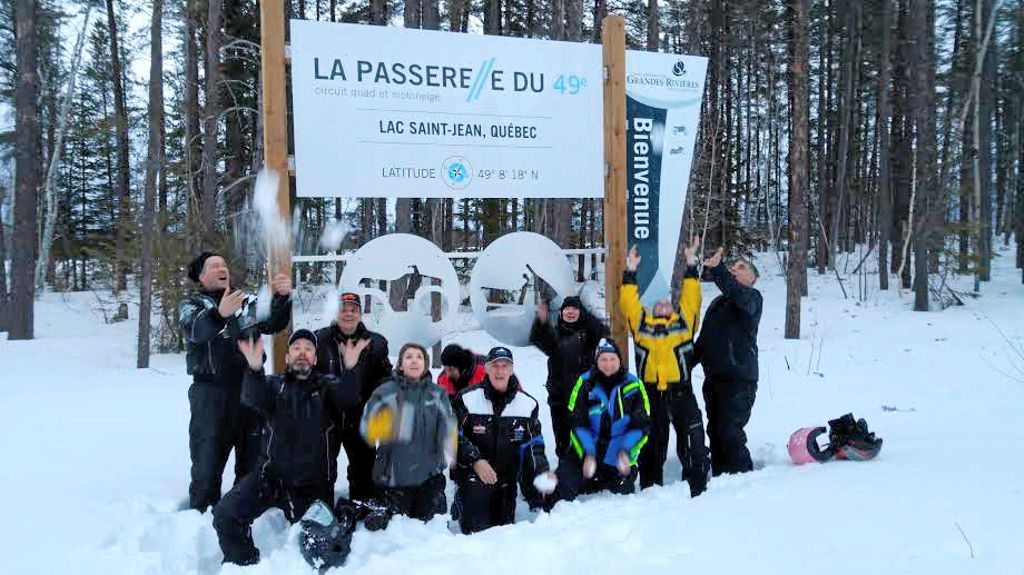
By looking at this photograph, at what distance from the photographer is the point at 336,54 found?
485cm

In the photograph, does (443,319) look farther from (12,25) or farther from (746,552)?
(12,25)

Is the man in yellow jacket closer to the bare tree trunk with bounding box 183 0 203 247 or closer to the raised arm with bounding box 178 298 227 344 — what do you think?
the raised arm with bounding box 178 298 227 344

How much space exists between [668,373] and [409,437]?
1.98 meters

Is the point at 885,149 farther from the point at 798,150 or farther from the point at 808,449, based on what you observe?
the point at 808,449

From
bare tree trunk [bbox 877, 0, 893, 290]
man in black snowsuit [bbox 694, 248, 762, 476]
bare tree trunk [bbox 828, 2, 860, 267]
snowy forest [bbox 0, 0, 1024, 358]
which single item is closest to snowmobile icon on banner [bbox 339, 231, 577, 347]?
man in black snowsuit [bbox 694, 248, 762, 476]

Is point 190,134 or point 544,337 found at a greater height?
point 190,134

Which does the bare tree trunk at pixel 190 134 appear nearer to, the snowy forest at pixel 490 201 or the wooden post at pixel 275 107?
the snowy forest at pixel 490 201

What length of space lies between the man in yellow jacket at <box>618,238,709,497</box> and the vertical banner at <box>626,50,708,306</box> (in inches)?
29.7

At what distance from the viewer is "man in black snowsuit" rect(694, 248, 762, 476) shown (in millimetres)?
5059

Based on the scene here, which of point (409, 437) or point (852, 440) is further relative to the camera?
point (852, 440)

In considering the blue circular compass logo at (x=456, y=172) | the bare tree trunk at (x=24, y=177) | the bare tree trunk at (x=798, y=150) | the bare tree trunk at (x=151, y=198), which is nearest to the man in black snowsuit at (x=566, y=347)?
the blue circular compass logo at (x=456, y=172)

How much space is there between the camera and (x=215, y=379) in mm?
4180

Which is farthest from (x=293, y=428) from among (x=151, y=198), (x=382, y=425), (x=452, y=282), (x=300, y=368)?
(x=151, y=198)

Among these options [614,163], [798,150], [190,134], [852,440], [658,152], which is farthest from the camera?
[190,134]
